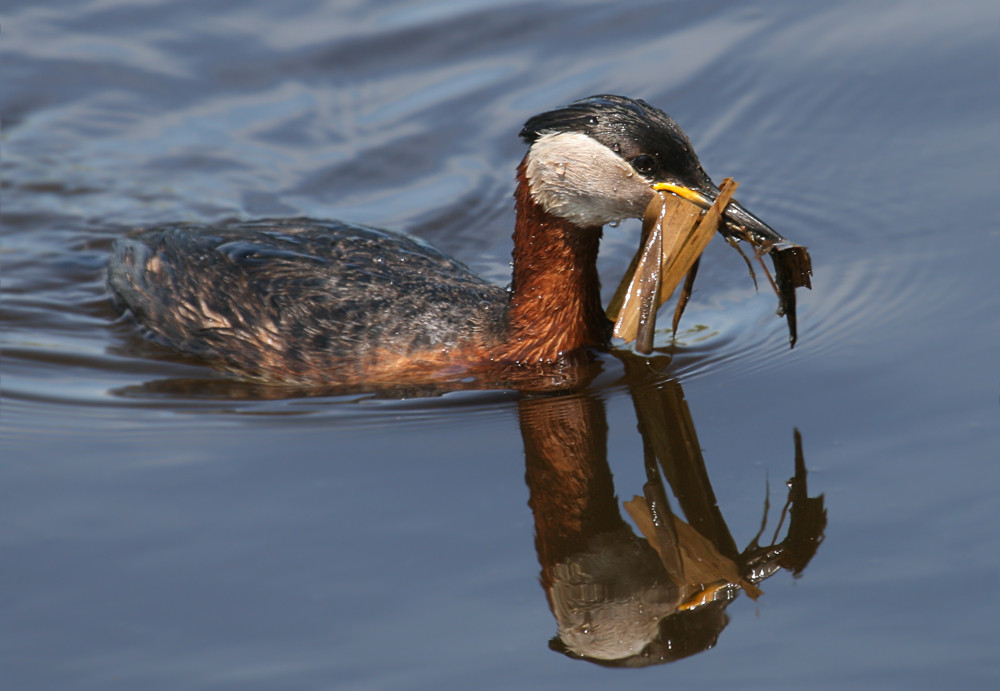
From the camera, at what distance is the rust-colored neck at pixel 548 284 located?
8125 millimetres

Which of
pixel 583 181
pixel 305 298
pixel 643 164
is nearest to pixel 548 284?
pixel 583 181

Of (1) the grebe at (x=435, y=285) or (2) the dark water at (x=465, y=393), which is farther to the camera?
(1) the grebe at (x=435, y=285)

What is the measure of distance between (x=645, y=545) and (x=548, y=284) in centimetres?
244

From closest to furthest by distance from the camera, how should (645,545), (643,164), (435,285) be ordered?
(645,545) → (643,164) → (435,285)

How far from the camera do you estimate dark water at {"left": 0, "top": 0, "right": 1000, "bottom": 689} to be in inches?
218

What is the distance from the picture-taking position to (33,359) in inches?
341

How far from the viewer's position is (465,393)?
7883mm

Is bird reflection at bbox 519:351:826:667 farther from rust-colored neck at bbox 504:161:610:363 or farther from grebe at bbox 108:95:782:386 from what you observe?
grebe at bbox 108:95:782:386

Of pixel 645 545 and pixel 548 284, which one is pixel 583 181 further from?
pixel 645 545

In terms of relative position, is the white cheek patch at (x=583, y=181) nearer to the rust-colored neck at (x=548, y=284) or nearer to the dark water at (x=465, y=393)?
the rust-colored neck at (x=548, y=284)

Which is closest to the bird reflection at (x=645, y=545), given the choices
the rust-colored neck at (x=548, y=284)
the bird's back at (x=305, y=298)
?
the rust-colored neck at (x=548, y=284)

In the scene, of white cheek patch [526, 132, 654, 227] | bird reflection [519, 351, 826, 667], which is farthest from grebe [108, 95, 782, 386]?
bird reflection [519, 351, 826, 667]

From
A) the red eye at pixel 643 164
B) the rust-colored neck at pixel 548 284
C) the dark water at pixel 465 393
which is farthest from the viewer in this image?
the rust-colored neck at pixel 548 284

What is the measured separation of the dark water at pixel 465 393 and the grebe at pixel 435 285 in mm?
394
